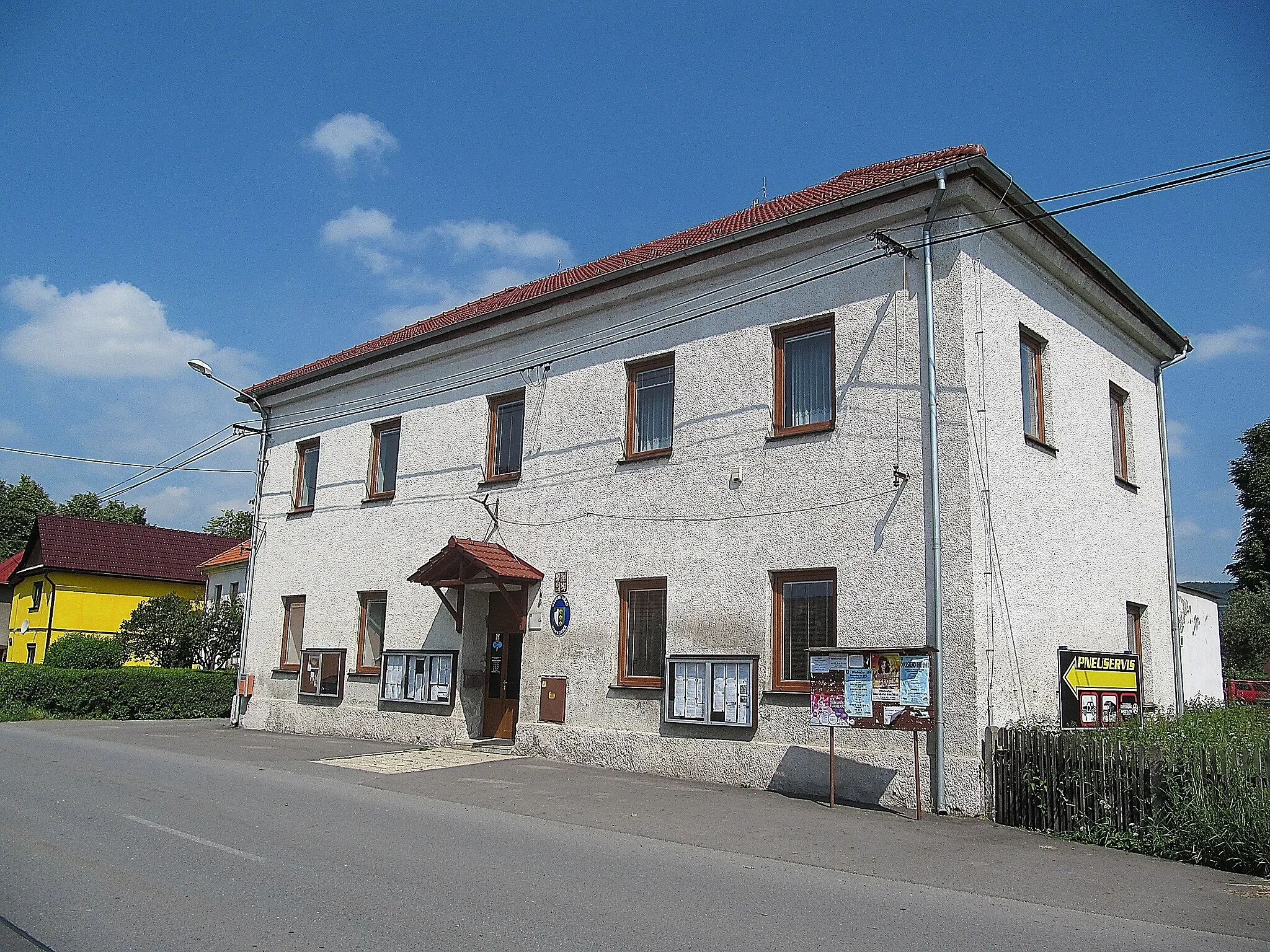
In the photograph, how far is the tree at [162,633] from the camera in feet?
89.9

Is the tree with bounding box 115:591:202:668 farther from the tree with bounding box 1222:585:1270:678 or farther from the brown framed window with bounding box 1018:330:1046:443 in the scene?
the tree with bounding box 1222:585:1270:678

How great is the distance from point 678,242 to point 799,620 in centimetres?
734

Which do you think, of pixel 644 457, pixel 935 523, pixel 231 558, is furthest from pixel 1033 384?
pixel 231 558

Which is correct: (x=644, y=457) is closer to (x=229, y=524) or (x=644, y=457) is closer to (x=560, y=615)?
(x=560, y=615)

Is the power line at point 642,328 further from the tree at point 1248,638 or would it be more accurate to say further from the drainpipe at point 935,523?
the tree at point 1248,638

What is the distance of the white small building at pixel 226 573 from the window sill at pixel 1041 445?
2773 centimetres

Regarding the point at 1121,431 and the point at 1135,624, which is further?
the point at 1121,431

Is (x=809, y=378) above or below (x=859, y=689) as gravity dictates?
above

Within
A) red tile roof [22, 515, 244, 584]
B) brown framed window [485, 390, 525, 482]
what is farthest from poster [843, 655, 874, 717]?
red tile roof [22, 515, 244, 584]

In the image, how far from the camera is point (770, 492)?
13.7m

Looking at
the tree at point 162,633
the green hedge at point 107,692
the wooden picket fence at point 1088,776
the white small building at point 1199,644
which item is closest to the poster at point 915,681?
the wooden picket fence at point 1088,776

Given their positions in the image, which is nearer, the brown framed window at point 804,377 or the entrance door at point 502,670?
the brown framed window at point 804,377

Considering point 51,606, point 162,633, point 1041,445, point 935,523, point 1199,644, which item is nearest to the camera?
point 935,523

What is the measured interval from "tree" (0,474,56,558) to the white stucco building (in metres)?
44.8
